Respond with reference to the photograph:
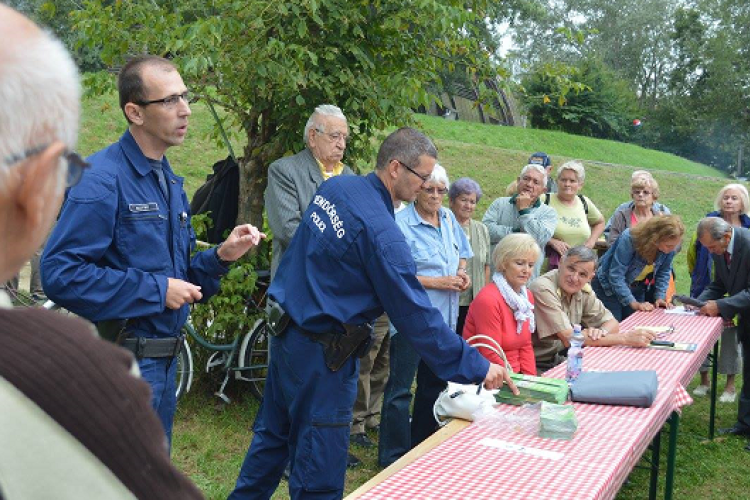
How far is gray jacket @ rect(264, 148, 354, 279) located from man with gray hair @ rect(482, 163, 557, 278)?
198 centimetres

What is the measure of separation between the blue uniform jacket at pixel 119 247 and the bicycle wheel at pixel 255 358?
2895 millimetres

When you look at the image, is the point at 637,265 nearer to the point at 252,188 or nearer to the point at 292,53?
the point at 252,188

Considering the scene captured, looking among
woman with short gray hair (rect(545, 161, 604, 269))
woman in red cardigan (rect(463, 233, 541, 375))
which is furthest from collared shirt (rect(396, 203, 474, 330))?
woman with short gray hair (rect(545, 161, 604, 269))

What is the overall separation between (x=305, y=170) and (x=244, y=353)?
1587 millimetres

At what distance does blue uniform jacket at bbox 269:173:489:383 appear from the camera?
3559 millimetres

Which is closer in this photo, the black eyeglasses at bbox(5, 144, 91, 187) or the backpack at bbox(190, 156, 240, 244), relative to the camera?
the black eyeglasses at bbox(5, 144, 91, 187)

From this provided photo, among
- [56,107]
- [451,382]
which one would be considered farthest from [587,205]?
[56,107]

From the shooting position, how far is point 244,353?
632 centimetres

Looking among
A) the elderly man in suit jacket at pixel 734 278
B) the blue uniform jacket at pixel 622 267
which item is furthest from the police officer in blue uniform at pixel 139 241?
the elderly man in suit jacket at pixel 734 278

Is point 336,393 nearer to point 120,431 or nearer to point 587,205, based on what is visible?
point 120,431

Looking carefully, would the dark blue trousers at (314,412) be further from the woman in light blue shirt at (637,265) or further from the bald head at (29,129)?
the woman in light blue shirt at (637,265)

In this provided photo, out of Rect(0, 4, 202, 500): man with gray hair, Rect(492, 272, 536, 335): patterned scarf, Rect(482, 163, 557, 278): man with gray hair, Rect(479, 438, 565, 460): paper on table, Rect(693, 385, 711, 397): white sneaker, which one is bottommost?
Rect(693, 385, 711, 397): white sneaker

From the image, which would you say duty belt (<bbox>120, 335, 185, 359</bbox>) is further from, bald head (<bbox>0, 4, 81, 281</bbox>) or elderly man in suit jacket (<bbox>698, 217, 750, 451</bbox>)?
elderly man in suit jacket (<bbox>698, 217, 750, 451</bbox>)

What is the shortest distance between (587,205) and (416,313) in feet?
16.3
